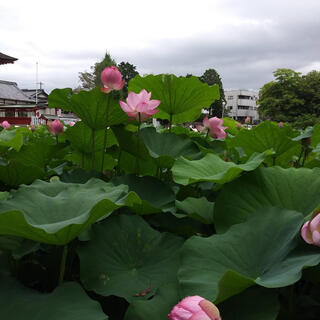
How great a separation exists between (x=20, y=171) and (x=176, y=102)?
458 mm

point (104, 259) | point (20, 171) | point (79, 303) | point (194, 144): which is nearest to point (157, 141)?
point (194, 144)

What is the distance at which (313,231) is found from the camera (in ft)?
1.22

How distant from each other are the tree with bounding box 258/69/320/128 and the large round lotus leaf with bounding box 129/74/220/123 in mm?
23813

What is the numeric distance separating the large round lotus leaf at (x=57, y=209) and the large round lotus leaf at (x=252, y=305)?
0.57 ft

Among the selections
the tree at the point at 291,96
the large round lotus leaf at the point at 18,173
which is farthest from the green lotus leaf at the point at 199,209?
the tree at the point at 291,96

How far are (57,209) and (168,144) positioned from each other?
43 centimetres

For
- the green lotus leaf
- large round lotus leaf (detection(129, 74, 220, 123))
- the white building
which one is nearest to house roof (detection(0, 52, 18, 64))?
large round lotus leaf (detection(129, 74, 220, 123))

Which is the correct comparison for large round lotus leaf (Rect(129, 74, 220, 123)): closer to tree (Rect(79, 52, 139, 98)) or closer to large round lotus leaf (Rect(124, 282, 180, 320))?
large round lotus leaf (Rect(124, 282, 180, 320))

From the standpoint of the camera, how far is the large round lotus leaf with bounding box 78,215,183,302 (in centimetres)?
46

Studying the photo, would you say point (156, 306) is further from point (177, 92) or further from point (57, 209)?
point (177, 92)

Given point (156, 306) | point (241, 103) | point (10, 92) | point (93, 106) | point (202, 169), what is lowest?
point (156, 306)

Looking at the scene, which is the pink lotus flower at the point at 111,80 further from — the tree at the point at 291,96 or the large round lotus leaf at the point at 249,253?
the tree at the point at 291,96

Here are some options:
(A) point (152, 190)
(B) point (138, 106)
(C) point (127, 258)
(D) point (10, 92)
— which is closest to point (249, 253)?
(C) point (127, 258)

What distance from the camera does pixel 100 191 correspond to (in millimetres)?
555
